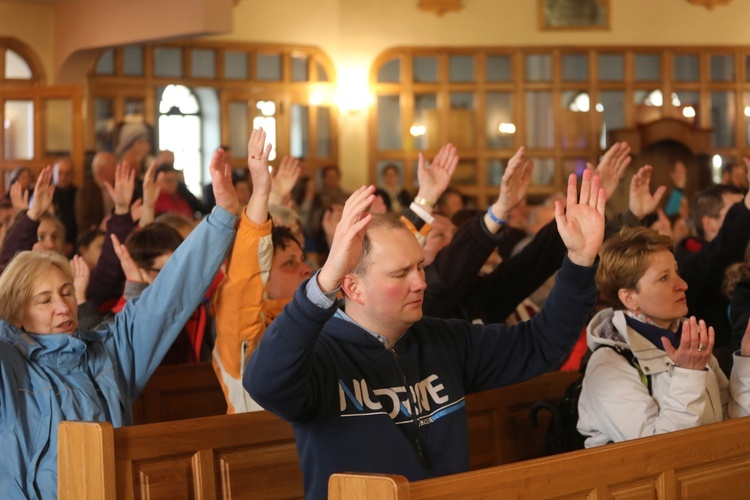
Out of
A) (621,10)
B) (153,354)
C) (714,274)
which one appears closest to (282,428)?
(153,354)

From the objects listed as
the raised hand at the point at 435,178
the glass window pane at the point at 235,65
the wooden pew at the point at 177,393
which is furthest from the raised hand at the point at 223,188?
the glass window pane at the point at 235,65

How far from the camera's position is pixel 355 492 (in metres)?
2.20

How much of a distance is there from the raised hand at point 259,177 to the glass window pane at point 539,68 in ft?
36.8

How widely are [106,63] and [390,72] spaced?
12.4 feet

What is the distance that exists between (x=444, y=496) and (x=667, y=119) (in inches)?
473

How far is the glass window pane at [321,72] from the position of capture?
13695 mm

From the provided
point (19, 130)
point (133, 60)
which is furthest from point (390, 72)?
point (19, 130)

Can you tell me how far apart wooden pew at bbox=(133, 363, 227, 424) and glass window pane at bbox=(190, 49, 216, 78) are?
925cm

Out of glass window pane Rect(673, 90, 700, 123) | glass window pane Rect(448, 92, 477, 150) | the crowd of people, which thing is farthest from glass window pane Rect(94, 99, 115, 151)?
the crowd of people

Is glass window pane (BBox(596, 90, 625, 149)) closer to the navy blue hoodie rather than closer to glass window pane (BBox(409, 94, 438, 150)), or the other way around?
glass window pane (BBox(409, 94, 438, 150))

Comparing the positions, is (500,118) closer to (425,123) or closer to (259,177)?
(425,123)

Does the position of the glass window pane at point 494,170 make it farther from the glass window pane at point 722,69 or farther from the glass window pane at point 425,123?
the glass window pane at point 722,69

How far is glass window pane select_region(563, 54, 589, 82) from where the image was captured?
1423 cm

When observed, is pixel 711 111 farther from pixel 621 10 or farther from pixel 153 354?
pixel 153 354
